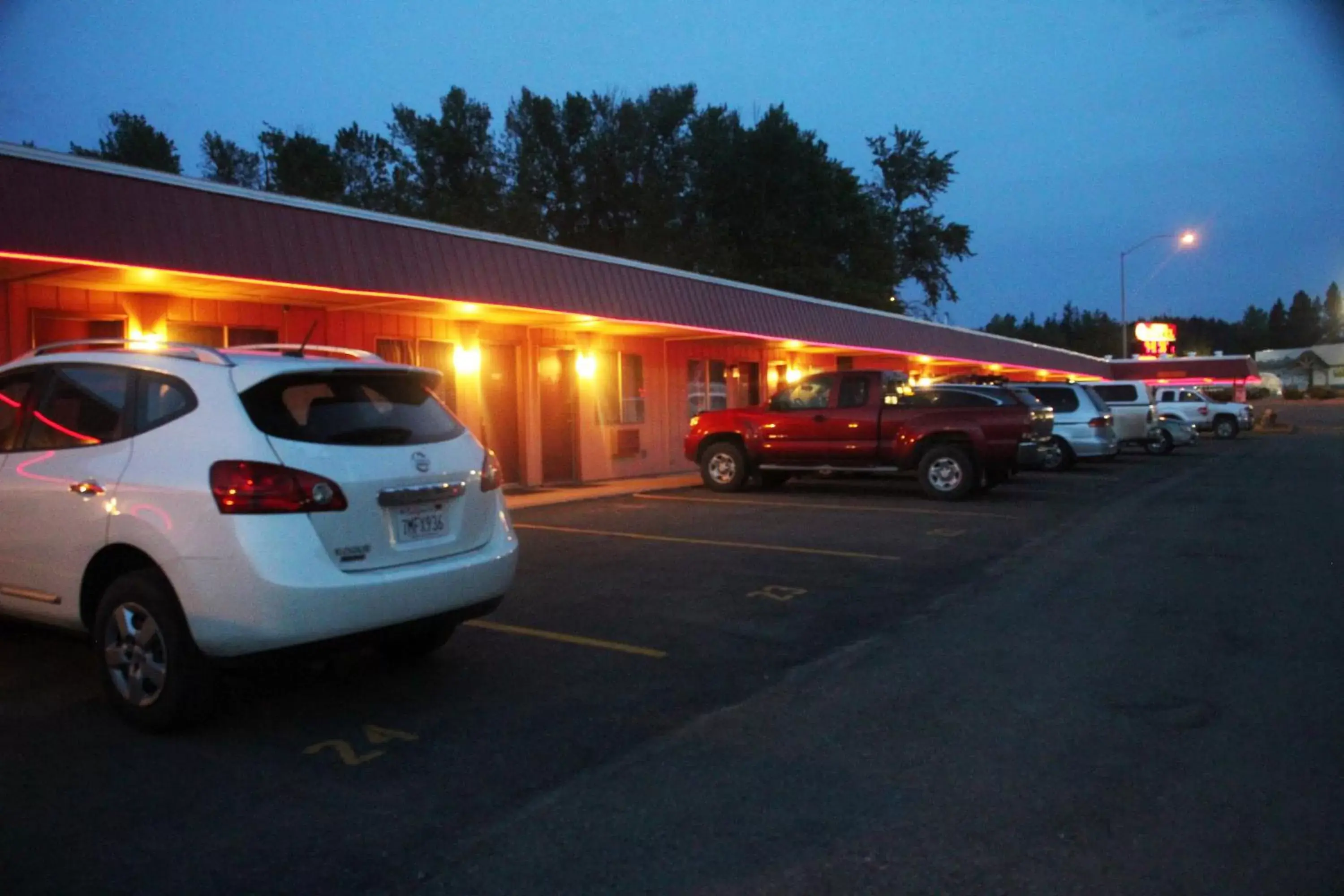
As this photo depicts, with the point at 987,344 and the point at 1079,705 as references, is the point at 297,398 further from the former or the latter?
the point at 987,344

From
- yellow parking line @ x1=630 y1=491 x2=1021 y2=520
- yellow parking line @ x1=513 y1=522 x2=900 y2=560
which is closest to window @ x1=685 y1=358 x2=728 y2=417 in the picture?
yellow parking line @ x1=630 y1=491 x2=1021 y2=520

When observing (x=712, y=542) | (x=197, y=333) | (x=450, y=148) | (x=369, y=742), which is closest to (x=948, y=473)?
(x=712, y=542)

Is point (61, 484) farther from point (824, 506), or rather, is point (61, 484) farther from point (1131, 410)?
point (1131, 410)

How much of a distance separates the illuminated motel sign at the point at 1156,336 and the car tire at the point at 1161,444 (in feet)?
191

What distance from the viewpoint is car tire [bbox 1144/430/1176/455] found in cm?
2491

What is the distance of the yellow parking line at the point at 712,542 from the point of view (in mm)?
9711

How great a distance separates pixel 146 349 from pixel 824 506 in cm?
1002

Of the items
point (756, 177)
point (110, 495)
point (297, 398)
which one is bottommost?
point (110, 495)

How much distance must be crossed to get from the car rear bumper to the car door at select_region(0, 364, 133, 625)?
2.36 feet

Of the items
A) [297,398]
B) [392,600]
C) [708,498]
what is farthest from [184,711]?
[708,498]

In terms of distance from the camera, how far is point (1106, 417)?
19766mm

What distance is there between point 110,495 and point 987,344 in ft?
114

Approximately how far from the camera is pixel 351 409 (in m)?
5.06

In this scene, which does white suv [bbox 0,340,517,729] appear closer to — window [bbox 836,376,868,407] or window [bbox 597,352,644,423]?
window [bbox 836,376,868,407]
